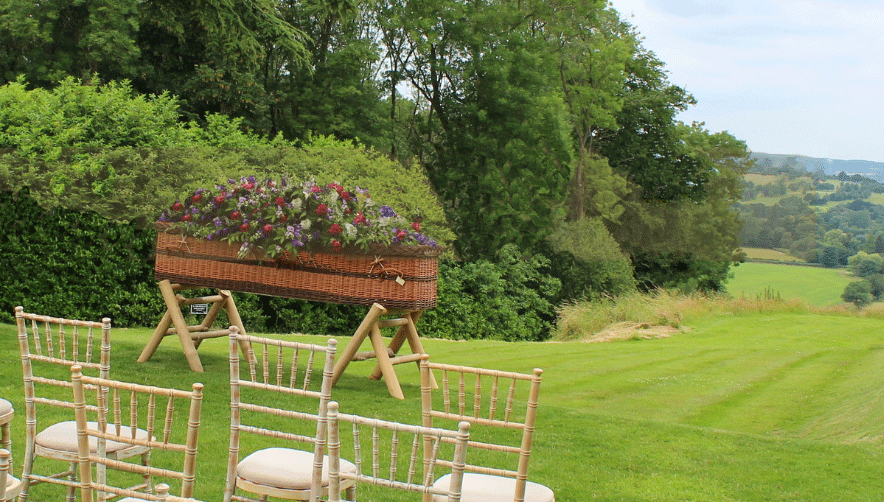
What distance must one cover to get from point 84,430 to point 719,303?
18.4 metres

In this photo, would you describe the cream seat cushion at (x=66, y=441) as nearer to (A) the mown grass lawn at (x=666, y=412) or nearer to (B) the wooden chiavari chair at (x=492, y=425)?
(A) the mown grass lawn at (x=666, y=412)

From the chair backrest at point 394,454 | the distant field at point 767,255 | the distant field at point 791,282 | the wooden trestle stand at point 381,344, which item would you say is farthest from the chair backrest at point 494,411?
the distant field at point 767,255

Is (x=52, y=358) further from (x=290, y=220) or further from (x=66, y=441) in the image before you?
(x=290, y=220)

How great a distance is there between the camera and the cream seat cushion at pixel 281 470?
125 inches

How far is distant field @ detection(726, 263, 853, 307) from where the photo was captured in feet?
68.1

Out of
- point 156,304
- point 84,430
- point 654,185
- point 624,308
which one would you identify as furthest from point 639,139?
point 84,430

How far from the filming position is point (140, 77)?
1720 centimetres

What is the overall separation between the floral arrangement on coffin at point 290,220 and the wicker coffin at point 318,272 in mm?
109

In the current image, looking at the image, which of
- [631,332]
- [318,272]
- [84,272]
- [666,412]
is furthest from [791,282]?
[318,272]

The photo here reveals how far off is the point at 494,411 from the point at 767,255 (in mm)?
27087

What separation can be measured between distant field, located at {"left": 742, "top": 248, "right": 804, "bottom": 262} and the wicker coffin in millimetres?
23927

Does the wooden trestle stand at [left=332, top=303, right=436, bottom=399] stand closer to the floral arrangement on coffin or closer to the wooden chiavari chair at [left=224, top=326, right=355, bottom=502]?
the floral arrangement on coffin

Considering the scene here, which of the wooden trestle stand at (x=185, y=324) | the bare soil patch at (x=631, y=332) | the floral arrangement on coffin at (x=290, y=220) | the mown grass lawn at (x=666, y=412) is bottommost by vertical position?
the bare soil patch at (x=631, y=332)

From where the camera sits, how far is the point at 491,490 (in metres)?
3.23
